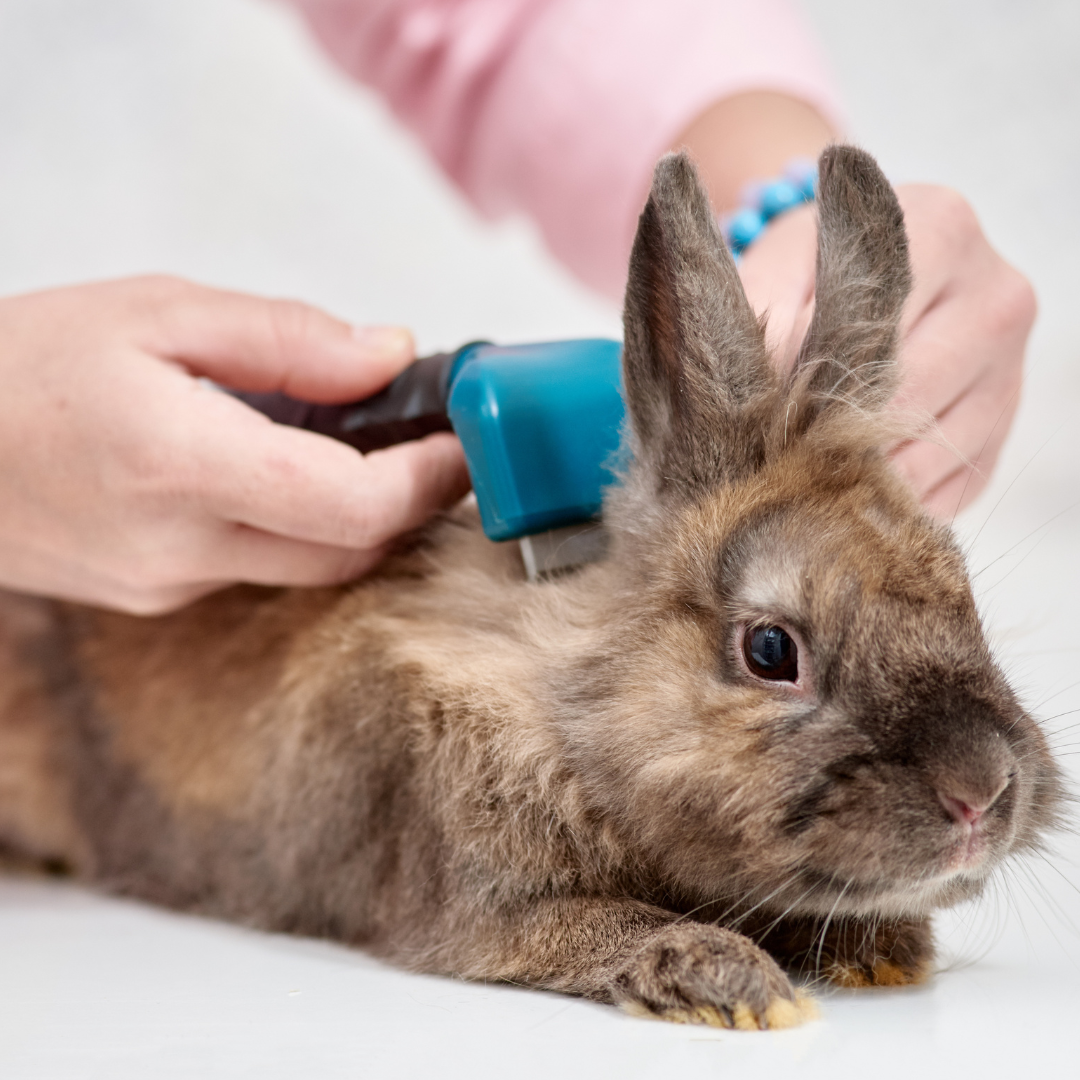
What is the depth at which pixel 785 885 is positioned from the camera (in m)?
1.75

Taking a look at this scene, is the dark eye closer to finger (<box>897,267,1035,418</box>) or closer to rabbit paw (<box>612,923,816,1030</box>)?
rabbit paw (<box>612,923,816,1030</box>)

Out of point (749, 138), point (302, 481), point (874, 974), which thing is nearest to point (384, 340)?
point (302, 481)

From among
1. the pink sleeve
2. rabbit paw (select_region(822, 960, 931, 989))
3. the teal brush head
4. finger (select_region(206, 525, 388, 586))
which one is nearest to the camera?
rabbit paw (select_region(822, 960, 931, 989))

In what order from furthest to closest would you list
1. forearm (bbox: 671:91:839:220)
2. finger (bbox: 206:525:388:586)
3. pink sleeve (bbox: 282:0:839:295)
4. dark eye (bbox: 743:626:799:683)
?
pink sleeve (bbox: 282:0:839:295) → forearm (bbox: 671:91:839:220) → finger (bbox: 206:525:388:586) → dark eye (bbox: 743:626:799:683)

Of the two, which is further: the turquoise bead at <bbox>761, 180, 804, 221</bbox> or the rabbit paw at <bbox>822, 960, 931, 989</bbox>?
the turquoise bead at <bbox>761, 180, 804, 221</bbox>

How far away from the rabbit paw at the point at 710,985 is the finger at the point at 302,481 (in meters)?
0.89

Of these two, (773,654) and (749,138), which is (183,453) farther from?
(749,138)

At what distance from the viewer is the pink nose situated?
5.42 ft

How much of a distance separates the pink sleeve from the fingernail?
1.19 metres

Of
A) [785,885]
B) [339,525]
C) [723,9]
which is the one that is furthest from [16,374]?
[723,9]

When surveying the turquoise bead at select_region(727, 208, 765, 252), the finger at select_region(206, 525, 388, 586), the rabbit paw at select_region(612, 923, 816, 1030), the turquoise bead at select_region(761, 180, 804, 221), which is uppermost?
the turquoise bead at select_region(761, 180, 804, 221)

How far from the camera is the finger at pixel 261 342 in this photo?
7.52ft

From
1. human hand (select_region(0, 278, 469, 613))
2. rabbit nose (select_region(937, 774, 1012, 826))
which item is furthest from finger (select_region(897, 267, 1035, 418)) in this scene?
human hand (select_region(0, 278, 469, 613))

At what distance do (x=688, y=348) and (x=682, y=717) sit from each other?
22.3 inches
